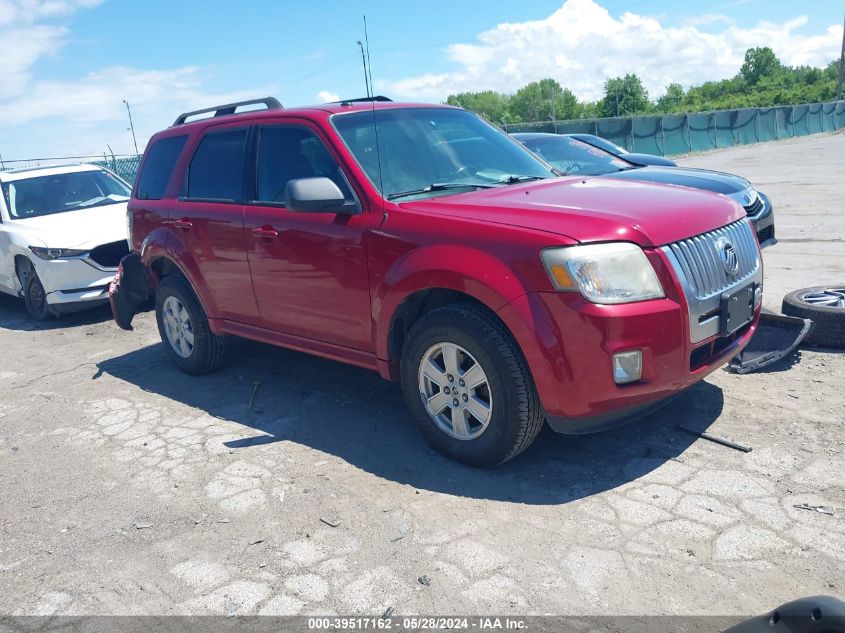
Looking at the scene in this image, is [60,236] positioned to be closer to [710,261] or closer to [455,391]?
[455,391]

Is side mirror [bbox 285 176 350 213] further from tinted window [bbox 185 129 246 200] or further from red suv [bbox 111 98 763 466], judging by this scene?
tinted window [bbox 185 129 246 200]

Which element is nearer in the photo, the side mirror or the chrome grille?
the chrome grille

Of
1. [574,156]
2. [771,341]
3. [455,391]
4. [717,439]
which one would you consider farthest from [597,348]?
[574,156]

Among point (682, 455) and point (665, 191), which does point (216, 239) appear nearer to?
point (665, 191)

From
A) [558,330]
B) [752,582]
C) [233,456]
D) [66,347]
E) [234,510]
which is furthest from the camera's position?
[66,347]

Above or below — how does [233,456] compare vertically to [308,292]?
below

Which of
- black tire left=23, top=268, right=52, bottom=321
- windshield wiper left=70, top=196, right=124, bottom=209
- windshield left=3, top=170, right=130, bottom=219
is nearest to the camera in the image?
black tire left=23, top=268, right=52, bottom=321

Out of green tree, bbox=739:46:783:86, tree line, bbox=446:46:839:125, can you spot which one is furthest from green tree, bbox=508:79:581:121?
green tree, bbox=739:46:783:86

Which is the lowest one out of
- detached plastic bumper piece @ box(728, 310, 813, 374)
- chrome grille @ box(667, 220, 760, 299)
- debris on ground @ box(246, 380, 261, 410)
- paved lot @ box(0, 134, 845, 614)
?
paved lot @ box(0, 134, 845, 614)

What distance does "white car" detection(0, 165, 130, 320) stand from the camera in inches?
335

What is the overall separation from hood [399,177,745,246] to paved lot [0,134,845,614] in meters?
1.22

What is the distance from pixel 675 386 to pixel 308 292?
7.59ft

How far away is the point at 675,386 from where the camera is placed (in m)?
3.56

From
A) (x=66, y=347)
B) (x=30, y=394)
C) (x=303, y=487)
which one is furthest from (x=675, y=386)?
(x=66, y=347)
